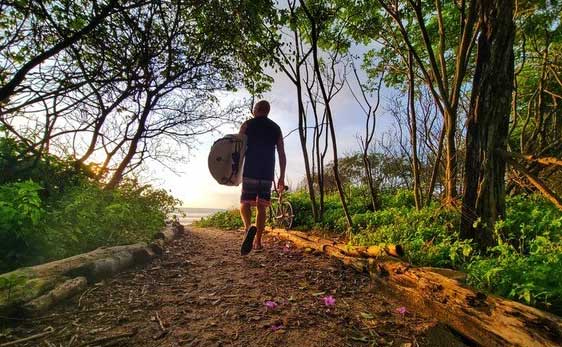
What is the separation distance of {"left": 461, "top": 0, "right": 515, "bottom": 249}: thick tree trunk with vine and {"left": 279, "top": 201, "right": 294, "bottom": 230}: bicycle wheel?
475cm

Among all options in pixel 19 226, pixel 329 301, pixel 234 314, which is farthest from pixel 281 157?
pixel 19 226

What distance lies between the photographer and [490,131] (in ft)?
13.4

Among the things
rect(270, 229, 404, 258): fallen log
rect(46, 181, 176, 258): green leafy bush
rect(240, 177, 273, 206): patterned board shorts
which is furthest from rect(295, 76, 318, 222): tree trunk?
rect(46, 181, 176, 258): green leafy bush

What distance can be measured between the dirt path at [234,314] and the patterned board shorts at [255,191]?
1.17 m

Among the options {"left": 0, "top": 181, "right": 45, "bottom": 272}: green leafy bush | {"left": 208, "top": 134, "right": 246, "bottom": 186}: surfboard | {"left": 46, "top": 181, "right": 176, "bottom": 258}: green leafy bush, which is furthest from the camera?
{"left": 208, "top": 134, "right": 246, "bottom": 186}: surfboard

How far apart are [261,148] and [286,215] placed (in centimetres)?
367

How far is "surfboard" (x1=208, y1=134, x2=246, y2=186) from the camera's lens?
18.0 ft

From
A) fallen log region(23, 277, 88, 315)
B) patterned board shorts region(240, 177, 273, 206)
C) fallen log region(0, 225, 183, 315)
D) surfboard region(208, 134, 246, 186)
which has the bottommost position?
fallen log region(23, 277, 88, 315)

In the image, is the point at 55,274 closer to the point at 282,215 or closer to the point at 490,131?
the point at 490,131

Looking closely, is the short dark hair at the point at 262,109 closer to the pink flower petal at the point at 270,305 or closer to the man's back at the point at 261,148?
the man's back at the point at 261,148

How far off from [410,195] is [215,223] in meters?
8.98

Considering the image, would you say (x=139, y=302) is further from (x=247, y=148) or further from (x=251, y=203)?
(x=247, y=148)

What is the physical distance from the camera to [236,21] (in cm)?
765

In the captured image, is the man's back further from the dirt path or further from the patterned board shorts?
the dirt path
